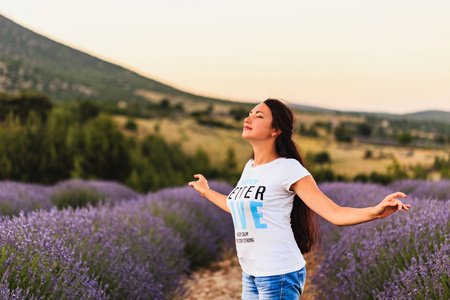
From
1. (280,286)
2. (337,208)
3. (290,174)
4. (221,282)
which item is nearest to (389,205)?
(337,208)

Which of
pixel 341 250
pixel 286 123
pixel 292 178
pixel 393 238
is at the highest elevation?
pixel 286 123

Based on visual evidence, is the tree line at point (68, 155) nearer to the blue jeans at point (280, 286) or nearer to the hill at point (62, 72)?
the blue jeans at point (280, 286)

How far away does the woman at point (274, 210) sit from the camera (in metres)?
1.66

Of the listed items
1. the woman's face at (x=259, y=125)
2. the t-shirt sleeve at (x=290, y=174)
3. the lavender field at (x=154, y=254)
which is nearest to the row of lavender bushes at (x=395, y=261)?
the lavender field at (x=154, y=254)

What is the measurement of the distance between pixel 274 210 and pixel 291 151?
0.33 metres

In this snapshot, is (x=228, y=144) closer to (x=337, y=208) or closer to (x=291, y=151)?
(x=291, y=151)

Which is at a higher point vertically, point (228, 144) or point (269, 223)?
point (269, 223)

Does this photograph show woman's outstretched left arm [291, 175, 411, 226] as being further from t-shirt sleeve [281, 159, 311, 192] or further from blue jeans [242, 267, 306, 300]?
blue jeans [242, 267, 306, 300]

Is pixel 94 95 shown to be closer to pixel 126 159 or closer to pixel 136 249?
pixel 126 159

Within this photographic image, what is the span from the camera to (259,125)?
183cm

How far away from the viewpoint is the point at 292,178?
1.69 meters

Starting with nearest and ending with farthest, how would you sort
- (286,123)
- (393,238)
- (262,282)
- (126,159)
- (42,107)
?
(262,282)
(286,123)
(393,238)
(126,159)
(42,107)

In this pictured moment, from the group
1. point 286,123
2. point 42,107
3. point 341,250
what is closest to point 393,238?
point 341,250

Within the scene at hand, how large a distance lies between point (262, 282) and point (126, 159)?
1039 centimetres
